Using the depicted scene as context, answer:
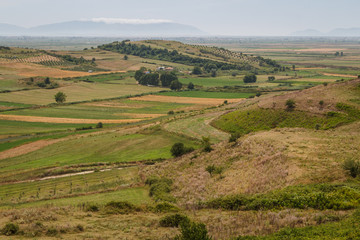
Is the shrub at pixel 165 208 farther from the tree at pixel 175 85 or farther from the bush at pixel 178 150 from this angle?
the tree at pixel 175 85

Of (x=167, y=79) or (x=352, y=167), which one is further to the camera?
(x=167, y=79)

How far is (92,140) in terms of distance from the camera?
67.4m

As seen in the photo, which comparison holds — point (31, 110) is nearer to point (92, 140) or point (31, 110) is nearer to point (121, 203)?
point (92, 140)

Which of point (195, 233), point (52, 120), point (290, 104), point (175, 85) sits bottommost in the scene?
point (52, 120)

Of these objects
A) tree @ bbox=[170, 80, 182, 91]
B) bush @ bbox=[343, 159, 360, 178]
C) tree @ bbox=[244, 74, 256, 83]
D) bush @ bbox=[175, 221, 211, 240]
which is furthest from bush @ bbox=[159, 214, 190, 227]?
tree @ bbox=[244, 74, 256, 83]

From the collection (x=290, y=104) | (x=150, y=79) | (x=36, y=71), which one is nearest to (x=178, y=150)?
(x=290, y=104)

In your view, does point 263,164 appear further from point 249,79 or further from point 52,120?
point 249,79

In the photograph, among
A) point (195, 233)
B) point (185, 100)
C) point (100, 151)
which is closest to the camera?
point (195, 233)

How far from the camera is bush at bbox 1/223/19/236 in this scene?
24.2 meters

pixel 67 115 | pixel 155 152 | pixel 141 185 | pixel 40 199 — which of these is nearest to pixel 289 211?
pixel 141 185

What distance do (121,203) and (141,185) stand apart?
11.5m

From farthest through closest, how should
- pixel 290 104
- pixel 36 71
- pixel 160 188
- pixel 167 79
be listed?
1. pixel 36 71
2. pixel 167 79
3. pixel 290 104
4. pixel 160 188

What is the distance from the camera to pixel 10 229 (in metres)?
24.3

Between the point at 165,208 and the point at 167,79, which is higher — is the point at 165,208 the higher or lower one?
the lower one
